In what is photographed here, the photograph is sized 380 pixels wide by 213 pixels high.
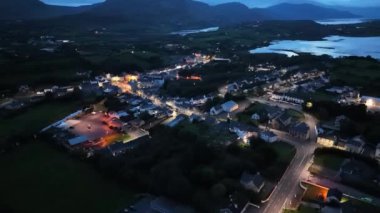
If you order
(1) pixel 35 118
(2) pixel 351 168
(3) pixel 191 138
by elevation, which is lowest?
(1) pixel 35 118

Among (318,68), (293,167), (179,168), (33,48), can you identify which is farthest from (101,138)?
(33,48)

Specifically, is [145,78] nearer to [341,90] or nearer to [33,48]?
[341,90]

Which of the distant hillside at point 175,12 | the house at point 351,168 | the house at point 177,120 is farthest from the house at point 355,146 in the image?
the distant hillside at point 175,12

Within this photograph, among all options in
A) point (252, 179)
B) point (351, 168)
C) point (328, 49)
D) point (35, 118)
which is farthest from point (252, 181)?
point (328, 49)

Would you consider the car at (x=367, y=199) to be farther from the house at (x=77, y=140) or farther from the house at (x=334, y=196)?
the house at (x=77, y=140)

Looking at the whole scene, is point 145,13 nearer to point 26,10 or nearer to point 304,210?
point 26,10

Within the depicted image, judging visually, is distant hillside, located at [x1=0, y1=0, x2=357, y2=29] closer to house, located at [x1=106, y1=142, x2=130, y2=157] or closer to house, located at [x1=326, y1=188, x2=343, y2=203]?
house, located at [x1=106, y1=142, x2=130, y2=157]
